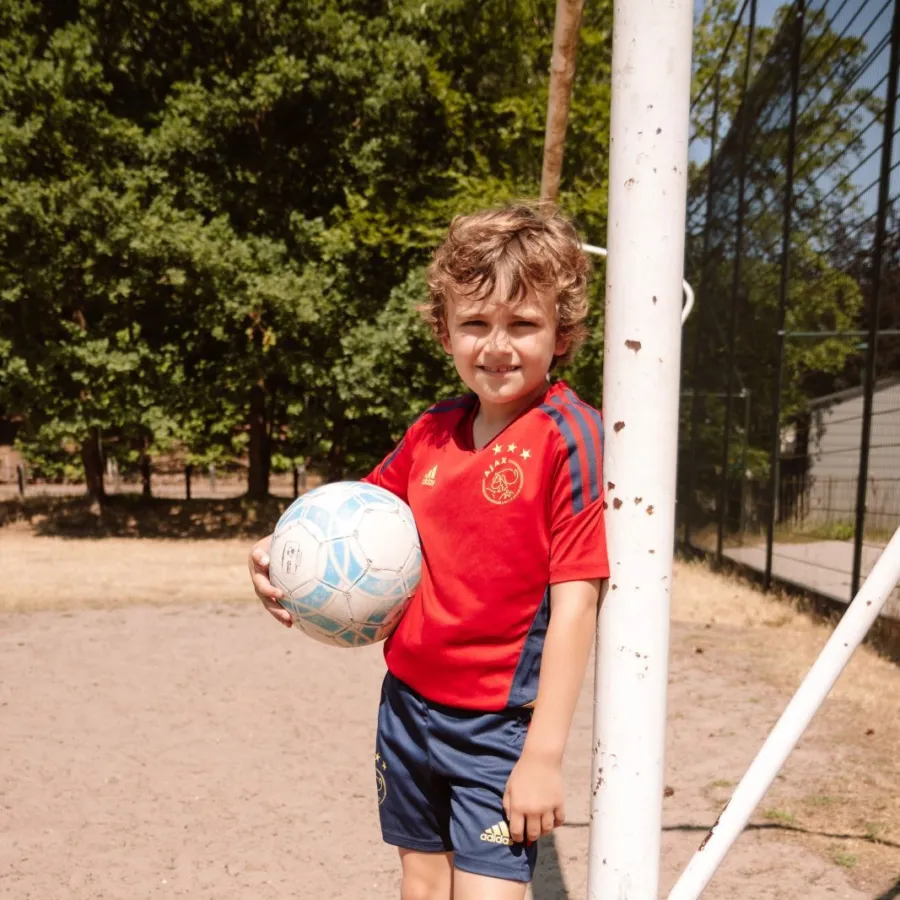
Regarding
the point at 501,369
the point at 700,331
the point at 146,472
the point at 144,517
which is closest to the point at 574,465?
the point at 501,369

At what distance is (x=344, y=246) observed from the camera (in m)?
14.6

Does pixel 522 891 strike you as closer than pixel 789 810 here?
Yes

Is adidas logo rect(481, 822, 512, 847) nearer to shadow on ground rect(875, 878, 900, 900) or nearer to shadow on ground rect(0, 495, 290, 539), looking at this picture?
shadow on ground rect(875, 878, 900, 900)

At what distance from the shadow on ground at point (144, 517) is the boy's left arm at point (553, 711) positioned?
14517 millimetres

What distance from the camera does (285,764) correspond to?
459cm

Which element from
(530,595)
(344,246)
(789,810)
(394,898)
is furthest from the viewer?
(344,246)

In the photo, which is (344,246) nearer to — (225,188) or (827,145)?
(225,188)

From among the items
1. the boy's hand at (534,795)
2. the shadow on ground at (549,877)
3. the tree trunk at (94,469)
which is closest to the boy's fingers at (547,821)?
the boy's hand at (534,795)

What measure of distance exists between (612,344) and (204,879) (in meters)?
2.69

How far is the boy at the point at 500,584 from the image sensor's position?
1779mm

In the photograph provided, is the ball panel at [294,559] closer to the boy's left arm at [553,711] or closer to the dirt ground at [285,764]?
the boy's left arm at [553,711]

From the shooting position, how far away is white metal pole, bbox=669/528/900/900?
1692 millimetres

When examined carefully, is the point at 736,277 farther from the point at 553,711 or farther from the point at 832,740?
→ the point at 553,711

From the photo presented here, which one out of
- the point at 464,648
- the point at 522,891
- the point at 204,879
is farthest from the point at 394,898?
the point at 464,648
